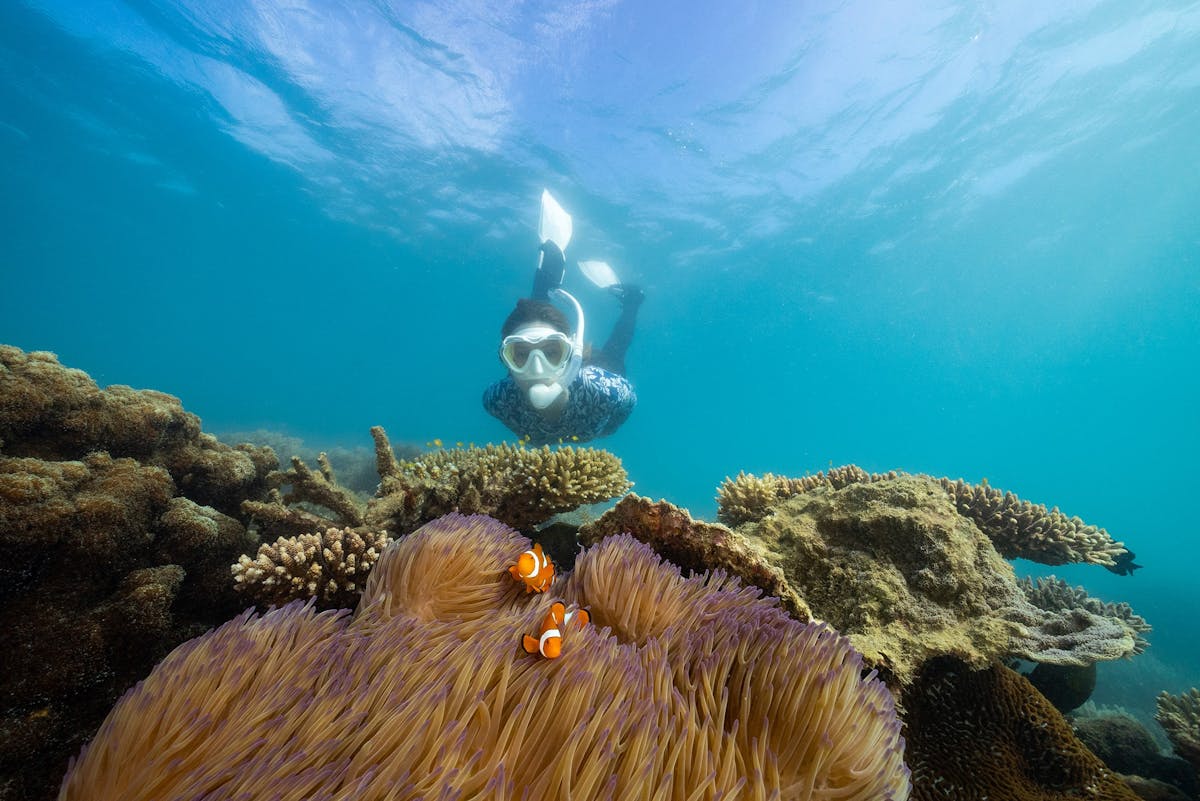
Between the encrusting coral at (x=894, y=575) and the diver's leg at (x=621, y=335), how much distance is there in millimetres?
11183

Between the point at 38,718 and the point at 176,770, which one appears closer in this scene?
the point at 176,770

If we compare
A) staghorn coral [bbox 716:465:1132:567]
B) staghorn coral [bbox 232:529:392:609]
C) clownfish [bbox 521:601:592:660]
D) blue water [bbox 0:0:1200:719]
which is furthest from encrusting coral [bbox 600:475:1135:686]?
blue water [bbox 0:0:1200:719]

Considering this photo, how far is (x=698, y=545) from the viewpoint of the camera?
2521mm

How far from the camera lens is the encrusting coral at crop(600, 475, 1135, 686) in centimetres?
240

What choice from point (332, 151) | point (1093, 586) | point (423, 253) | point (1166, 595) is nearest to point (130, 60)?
point (332, 151)

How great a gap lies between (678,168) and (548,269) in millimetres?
16225

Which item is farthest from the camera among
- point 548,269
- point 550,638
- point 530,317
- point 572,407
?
point 548,269

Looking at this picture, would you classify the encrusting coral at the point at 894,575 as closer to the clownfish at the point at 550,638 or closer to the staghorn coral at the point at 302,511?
→ the clownfish at the point at 550,638

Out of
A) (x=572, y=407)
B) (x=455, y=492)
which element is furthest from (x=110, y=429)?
(x=572, y=407)

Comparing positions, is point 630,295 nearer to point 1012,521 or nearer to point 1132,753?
point 1012,521

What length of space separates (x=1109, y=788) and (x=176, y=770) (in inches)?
139

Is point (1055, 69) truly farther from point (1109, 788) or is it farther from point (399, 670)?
point (399, 670)

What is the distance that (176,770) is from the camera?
1.01m

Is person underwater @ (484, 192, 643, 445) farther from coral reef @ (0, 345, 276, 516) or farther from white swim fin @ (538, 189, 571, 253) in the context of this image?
white swim fin @ (538, 189, 571, 253)
